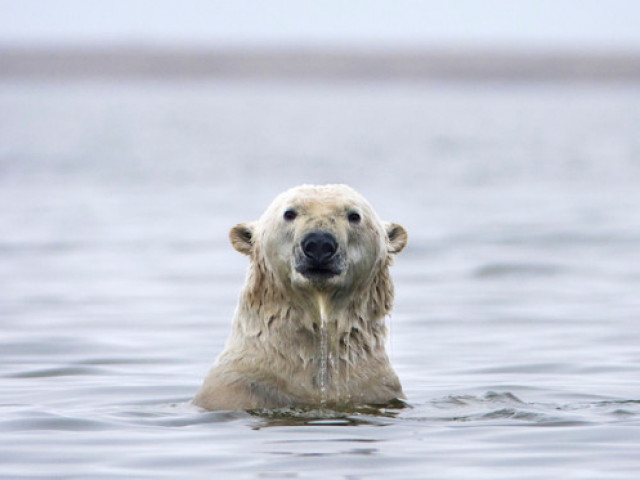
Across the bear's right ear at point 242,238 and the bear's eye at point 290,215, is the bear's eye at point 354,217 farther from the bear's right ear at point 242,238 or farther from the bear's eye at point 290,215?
the bear's right ear at point 242,238

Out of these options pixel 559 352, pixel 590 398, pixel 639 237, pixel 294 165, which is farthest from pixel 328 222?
pixel 294 165

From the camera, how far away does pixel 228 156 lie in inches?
1762

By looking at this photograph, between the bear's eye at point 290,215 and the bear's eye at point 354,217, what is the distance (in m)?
0.27

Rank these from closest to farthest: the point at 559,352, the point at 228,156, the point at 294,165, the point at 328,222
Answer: the point at 328,222 < the point at 559,352 < the point at 294,165 < the point at 228,156

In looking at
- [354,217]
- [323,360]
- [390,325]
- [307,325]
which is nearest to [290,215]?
[354,217]

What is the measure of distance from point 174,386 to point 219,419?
5.97 ft

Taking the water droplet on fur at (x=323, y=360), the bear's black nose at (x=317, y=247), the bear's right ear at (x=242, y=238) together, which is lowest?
the water droplet on fur at (x=323, y=360)

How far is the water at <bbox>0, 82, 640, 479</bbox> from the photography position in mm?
7211

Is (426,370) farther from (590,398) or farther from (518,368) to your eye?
(590,398)

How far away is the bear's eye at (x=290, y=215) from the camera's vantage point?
309 inches

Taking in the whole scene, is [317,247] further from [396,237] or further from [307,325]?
[396,237]

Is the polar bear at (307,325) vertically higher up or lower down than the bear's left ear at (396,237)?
lower down

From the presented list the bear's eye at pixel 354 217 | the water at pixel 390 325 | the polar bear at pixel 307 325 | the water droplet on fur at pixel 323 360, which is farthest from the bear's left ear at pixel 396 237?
the water at pixel 390 325

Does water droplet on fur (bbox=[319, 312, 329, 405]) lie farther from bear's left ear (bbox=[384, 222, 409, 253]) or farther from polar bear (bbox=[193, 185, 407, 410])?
bear's left ear (bbox=[384, 222, 409, 253])
